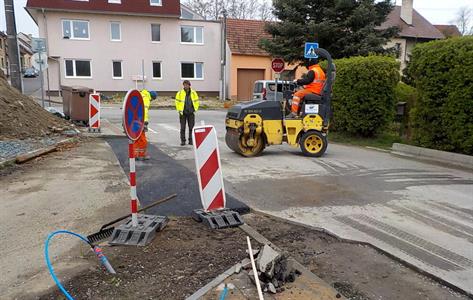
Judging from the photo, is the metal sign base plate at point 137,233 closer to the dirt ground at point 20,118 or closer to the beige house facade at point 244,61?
the dirt ground at point 20,118

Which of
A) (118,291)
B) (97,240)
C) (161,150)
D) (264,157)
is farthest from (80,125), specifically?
(118,291)

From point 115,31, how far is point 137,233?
30.8m

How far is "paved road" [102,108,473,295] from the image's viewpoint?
14.6ft

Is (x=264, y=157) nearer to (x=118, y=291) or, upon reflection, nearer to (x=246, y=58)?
(x=118, y=291)

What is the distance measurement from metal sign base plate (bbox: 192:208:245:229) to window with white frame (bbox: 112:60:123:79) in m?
29.2

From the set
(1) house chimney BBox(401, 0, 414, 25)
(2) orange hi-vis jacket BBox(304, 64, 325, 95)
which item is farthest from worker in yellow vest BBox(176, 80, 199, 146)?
(1) house chimney BBox(401, 0, 414, 25)

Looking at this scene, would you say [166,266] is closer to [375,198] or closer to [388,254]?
[388,254]

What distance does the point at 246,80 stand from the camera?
107 feet

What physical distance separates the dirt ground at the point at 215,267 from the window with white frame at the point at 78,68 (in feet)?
97.0

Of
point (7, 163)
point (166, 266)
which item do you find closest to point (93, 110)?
point (7, 163)

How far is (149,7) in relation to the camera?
3194cm

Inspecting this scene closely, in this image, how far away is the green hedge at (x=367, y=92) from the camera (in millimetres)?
12258

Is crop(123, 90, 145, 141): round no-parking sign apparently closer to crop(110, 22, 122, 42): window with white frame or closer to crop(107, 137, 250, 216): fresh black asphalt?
crop(107, 137, 250, 216): fresh black asphalt

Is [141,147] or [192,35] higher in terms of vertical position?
[192,35]
